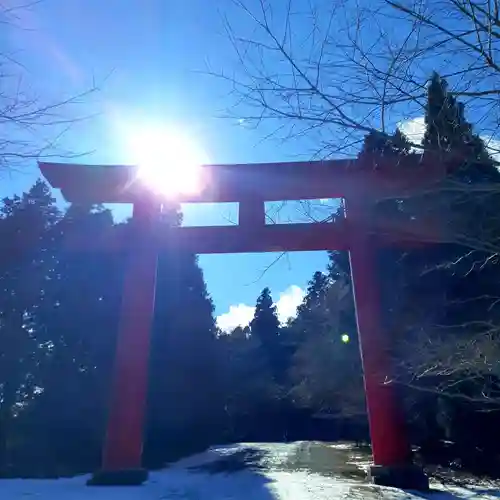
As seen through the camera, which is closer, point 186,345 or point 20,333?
point 20,333

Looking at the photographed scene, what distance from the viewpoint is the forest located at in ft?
21.3

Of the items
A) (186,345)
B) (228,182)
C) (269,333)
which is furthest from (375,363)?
(269,333)

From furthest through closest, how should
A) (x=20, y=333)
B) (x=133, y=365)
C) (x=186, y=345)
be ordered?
(x=186, y=345)
(x=20, y=333)
(x=133, y=365)

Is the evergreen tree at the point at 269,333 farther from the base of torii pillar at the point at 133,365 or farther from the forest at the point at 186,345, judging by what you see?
the base of torii pillar at the point at 133,365

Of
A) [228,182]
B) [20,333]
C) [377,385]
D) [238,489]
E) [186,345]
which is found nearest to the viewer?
[238,489]

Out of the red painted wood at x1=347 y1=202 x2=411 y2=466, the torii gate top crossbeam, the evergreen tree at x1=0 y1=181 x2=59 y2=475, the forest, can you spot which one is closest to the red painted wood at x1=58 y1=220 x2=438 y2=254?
the forest

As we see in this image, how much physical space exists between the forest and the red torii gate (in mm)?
346

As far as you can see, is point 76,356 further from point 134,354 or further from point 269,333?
point 269,333

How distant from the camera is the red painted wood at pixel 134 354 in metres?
6.84

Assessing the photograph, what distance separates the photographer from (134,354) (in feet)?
23.6

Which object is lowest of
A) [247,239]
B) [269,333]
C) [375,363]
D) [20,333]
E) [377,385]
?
[377,385]

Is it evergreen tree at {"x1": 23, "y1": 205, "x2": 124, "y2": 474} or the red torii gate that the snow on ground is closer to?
the red torii gate

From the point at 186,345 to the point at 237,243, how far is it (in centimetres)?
795

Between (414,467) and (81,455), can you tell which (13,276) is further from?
(414,467)
